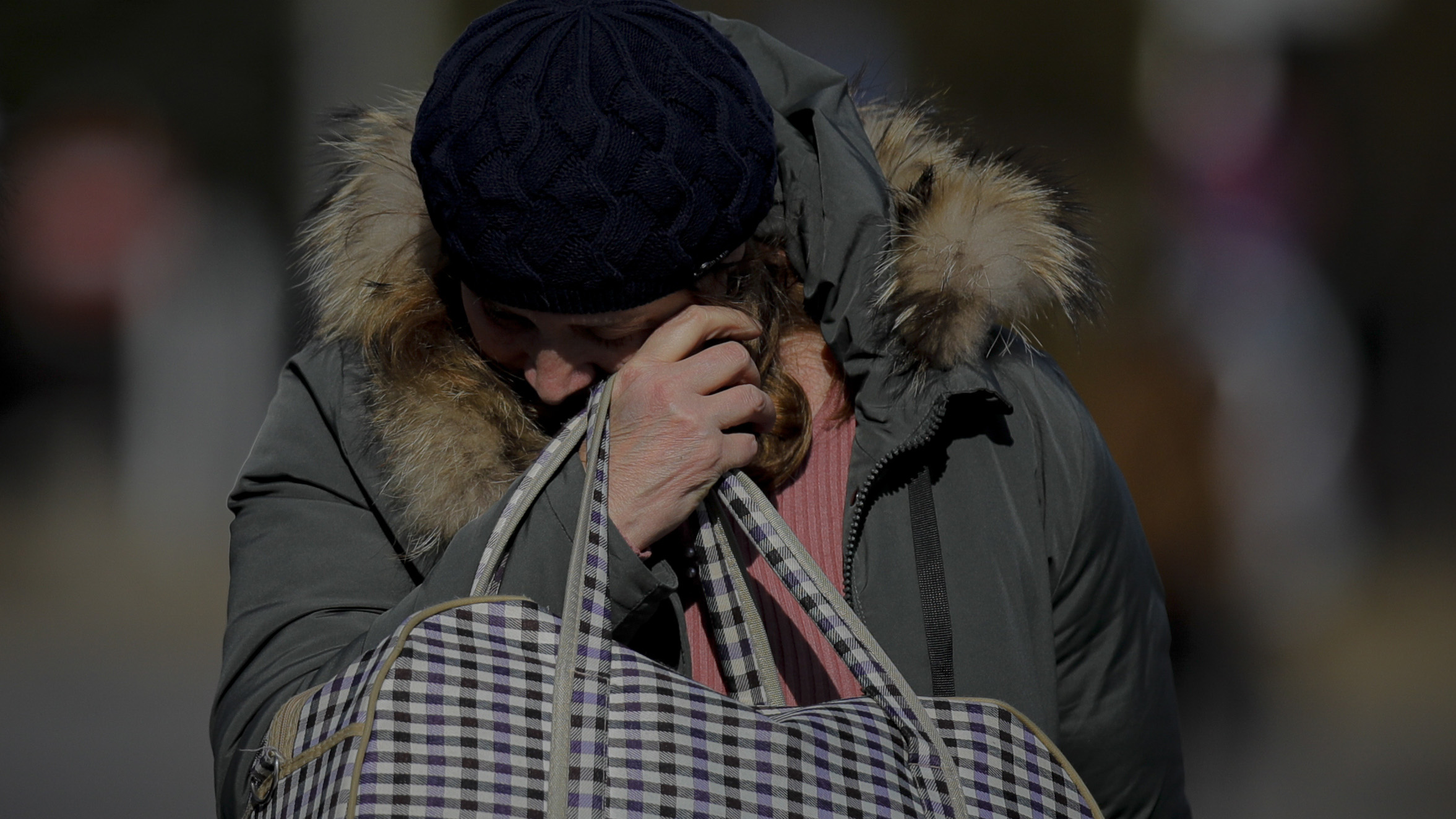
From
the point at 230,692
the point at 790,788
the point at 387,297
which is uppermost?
the point at 387,297

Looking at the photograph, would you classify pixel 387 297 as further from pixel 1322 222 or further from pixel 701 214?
pixel 1322 222

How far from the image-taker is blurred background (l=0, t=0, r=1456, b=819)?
435 centimetres

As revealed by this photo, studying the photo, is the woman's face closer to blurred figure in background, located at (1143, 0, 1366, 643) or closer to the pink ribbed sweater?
the pink ribbed sweater

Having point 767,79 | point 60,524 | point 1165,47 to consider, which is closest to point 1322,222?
point 1165,47

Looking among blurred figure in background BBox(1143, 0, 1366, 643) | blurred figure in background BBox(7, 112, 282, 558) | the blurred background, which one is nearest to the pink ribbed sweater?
the blurred background

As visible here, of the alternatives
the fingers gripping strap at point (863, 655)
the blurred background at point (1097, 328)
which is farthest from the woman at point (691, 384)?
the blurred background at point (1097, 328)

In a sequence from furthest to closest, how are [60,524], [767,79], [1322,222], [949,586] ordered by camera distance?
[60,524], [1322,222], [767,79], [949,586]

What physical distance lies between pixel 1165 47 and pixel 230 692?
5.95 meters

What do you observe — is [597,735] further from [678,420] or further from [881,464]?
[881,464]

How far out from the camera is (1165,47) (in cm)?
595

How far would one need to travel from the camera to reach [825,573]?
1133mm

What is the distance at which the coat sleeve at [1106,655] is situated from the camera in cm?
130

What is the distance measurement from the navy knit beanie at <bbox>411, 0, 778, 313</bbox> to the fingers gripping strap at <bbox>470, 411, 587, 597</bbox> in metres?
0.15

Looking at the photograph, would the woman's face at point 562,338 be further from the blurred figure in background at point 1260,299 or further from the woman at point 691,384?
the blurred figure in background at point 1260,299
